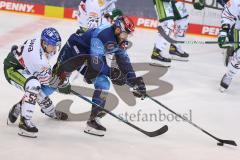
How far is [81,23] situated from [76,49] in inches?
83.6

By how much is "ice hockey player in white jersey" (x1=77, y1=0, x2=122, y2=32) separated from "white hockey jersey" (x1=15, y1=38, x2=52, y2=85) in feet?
7.06

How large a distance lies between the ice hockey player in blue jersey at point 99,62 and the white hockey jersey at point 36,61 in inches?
7.6

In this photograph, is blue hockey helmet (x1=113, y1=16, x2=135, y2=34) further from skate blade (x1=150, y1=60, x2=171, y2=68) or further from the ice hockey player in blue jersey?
skate blade (x1=150, y1=60, x2=171, y2=68)

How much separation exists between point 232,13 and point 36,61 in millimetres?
2953

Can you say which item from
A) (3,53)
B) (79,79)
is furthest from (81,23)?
(3,53)

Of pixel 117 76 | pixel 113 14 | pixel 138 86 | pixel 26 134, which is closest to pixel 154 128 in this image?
pixel 138 86

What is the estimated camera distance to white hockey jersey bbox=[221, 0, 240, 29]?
21.7 ft

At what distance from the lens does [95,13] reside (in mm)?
7016

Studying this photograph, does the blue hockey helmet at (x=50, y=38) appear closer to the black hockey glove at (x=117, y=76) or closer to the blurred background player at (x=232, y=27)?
the black hockey glove at (x=117, y=76)

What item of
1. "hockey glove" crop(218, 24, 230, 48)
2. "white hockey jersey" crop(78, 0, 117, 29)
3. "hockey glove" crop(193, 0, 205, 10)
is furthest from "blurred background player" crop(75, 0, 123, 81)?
"hockey glove" crop(193, 0, 205, 10)

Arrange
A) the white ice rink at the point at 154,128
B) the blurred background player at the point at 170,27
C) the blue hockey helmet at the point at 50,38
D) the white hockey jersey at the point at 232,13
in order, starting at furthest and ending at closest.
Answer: the blurred background player at the point at 170,27, the white hockey jersey at the point at 232,13, the blue hockey helmet at the point at 50,38, the white ice rink at the point at 154,128

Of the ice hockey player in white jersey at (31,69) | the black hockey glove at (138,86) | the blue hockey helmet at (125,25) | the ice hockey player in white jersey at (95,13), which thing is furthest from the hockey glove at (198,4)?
the ice hockey player in white jersey at (31,69)

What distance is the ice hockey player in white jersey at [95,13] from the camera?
23.0 ft

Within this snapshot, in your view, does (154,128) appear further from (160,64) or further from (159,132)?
(160,64)
